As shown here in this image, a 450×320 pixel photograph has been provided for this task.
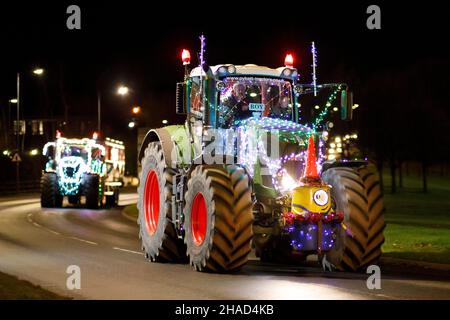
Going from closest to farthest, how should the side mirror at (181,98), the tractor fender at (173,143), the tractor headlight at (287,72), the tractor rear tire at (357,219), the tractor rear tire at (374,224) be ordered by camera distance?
1. the tractor rear tire at (357,219)
2. the tractor rear tire at (374,224)
3. the side mirror at (181,98)
4. the tractor headlight at (287,72)
5. the tractor fender at (173,143)

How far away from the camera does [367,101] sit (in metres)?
72.9

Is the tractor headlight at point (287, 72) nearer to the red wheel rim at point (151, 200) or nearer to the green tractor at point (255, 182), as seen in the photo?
the green tractor at point (255, 182)

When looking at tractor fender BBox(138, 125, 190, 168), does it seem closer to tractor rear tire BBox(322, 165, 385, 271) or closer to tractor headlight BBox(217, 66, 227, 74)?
tractor headlight BBox(217, 66, 227, 74)

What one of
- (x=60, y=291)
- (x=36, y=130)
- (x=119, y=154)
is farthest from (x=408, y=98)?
(x=60, y=291)

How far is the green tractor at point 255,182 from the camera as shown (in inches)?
581

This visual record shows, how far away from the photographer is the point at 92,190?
4119cm

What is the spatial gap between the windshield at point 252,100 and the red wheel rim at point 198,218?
1.70 meters

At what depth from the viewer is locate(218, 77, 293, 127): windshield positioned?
1683 cm

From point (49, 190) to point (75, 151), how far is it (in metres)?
2.87

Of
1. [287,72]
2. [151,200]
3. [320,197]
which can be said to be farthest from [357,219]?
[151,200]

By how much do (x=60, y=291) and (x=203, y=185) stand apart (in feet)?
11.3

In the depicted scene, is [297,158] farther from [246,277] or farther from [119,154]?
[119,154]

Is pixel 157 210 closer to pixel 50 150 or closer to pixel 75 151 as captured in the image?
pixel 50 150

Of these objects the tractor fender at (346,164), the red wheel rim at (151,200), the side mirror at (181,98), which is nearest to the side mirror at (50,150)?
the red wheel rim at (151,200)
